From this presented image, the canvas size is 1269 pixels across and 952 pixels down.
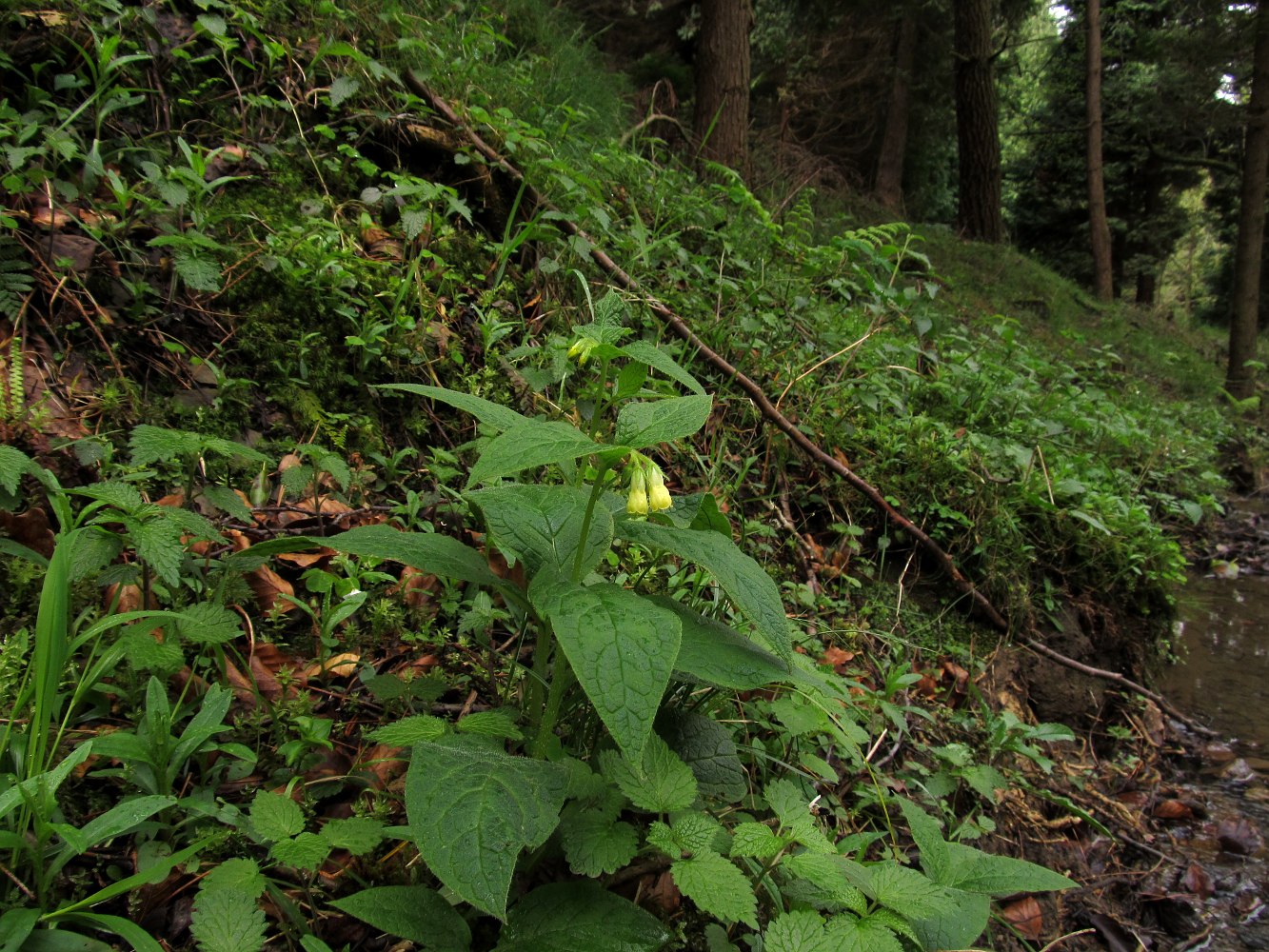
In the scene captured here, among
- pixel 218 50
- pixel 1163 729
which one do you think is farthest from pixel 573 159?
pixel 1163 729

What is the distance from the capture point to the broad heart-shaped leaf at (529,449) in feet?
3.00

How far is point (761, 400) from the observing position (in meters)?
2.72

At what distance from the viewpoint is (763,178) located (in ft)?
20.4

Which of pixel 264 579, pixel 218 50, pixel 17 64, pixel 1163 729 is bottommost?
pixel 1163 729

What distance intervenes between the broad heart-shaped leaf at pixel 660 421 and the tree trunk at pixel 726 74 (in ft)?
16.9

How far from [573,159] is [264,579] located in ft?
9.47

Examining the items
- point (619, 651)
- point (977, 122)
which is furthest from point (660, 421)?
point (977, 122)

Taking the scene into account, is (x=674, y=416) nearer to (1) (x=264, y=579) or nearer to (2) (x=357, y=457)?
(1) (x=264, y=579)

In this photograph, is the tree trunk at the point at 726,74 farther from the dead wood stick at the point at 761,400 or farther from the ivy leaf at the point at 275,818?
the ivy leaf at the point at 275,818

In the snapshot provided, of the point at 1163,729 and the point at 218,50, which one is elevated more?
the point at 218,50

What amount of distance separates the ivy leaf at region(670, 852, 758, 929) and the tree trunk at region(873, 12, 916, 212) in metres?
12.5

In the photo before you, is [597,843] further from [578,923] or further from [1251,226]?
[1251,226]

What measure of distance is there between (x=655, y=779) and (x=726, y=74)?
235 inches

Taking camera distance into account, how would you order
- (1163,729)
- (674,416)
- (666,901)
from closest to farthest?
(674,416), (666,901), (1163,729)
